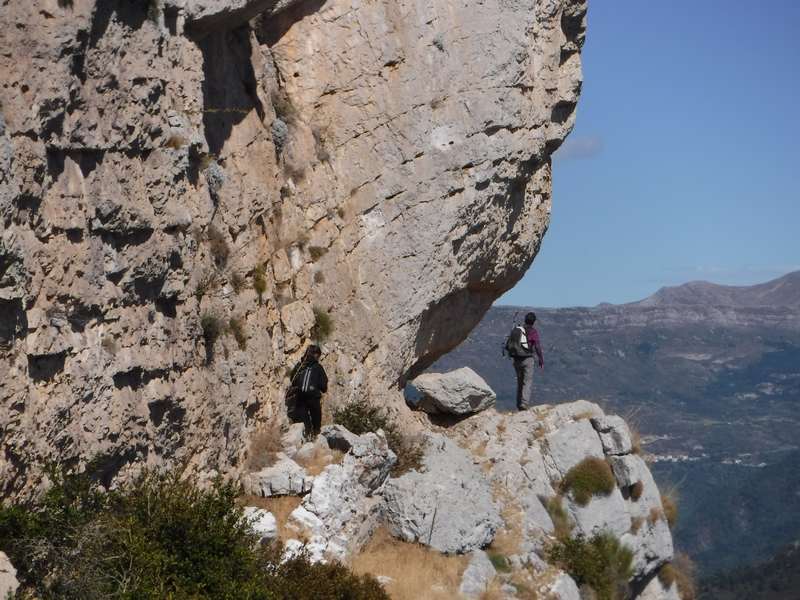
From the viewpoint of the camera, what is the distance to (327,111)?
61.8 feet

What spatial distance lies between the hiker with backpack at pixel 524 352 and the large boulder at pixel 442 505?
4055 millimetres

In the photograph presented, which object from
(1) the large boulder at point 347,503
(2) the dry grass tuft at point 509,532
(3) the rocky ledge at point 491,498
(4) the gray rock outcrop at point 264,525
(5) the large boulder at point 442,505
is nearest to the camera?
(4) the gray rock outcrop at point 264,525

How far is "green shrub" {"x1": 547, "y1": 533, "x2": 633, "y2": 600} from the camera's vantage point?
18.4m

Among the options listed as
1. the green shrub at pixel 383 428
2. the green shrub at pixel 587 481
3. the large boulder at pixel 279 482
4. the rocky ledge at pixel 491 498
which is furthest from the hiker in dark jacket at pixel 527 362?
the large boulder at pixel 279 482

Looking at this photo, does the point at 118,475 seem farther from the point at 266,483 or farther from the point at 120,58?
the point at 120,58

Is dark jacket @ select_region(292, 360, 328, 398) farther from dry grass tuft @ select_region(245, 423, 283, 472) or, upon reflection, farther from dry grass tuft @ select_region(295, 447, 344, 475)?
dry grass tuft @ select_region(295, 447, 344, 475)

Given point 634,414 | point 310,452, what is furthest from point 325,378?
point 634,414

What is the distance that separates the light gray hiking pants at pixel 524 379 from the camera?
22.0 meters

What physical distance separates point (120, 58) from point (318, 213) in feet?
19.6

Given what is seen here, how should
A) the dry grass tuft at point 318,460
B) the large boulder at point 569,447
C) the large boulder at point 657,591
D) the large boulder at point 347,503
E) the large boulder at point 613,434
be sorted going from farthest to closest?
the large boulder at point 657,591 → the large boulder at point 613,434 → the large boulder at point 569,447 → the dry grass tuft at point 318,460 → the large boulder at point 347,503

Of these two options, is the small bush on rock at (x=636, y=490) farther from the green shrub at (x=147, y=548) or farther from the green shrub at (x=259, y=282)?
the green shrub at (x=147, y=548)

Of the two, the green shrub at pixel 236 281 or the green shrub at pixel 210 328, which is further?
the green shrub at pixel 236 281

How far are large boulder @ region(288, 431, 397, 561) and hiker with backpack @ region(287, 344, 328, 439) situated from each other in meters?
0.75

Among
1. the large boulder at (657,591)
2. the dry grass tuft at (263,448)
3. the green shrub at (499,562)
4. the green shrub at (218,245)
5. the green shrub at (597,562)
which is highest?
the green shrub at (218,245)
